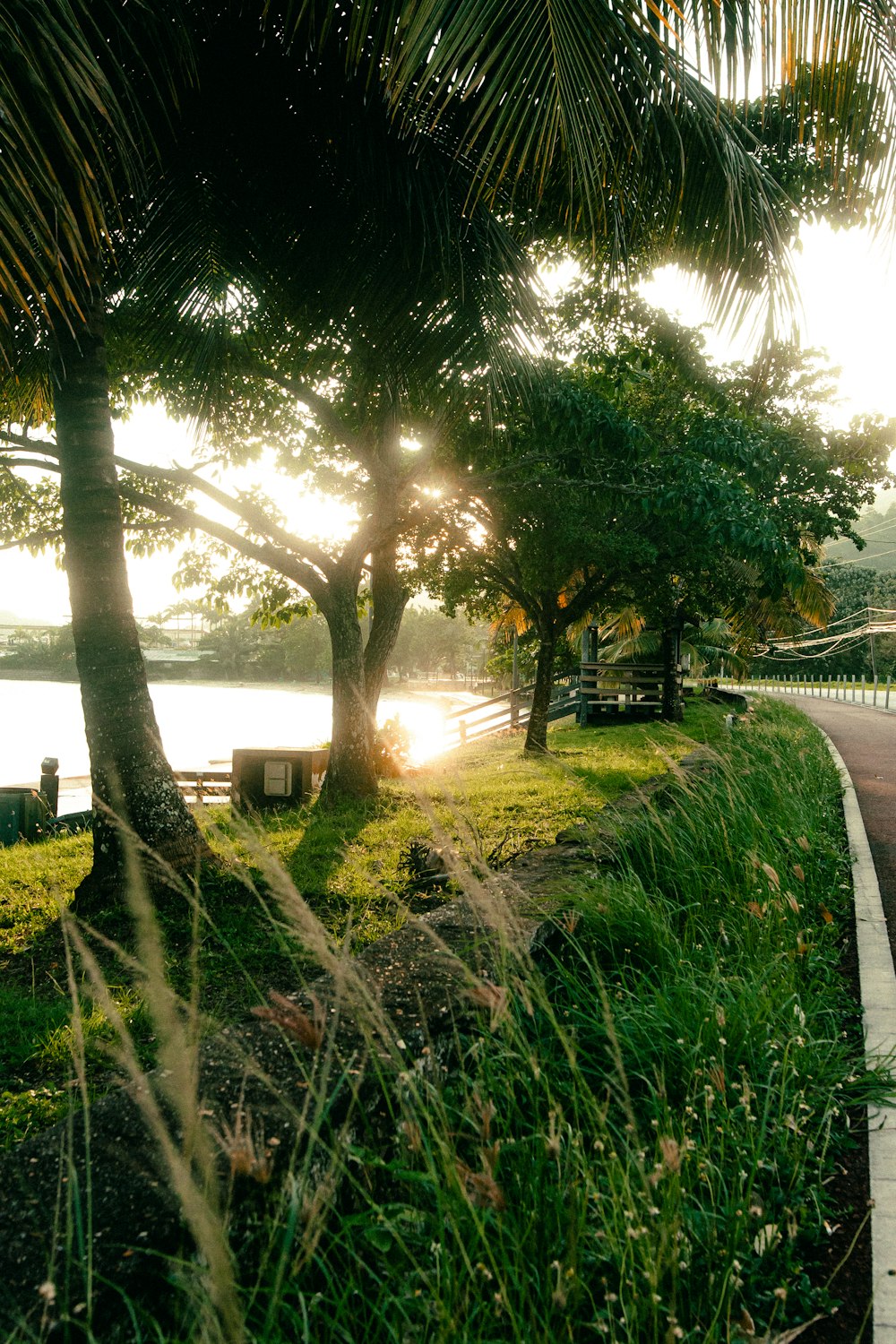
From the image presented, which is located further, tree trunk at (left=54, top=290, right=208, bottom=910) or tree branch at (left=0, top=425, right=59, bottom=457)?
tree branch at (left=0, top=425, right=59, bottom=457)

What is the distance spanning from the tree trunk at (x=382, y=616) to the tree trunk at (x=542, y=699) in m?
4.70

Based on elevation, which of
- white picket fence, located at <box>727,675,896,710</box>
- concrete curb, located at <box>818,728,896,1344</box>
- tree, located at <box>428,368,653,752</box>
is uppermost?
tree, located at <box>428,368,653,752</box>

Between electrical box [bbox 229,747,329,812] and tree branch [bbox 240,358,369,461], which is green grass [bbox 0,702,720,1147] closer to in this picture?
electrical box [bbox 229,747,329,812]

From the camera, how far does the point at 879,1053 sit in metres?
3.08

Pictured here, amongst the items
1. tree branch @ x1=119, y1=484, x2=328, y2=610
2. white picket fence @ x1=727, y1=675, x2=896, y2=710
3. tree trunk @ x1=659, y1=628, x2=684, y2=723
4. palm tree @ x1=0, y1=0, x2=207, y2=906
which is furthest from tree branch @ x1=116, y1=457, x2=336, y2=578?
white picket fence @ x1=727, y1=675, x2=896, y2=710

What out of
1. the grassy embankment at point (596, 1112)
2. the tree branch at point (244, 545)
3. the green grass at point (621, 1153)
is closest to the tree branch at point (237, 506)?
the tree branch at point (244, 545)

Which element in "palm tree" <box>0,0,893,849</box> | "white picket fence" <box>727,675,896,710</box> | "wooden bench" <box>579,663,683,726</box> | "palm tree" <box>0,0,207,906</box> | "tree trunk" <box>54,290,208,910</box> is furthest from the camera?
"white picket fence" <box>727,675,896,710</box>

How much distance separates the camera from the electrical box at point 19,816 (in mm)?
9094

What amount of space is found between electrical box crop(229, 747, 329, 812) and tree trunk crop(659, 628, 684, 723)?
505 inches

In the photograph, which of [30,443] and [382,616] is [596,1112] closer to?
[30,443]

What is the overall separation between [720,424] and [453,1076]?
8.97 m

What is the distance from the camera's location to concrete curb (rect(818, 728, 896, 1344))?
204 cm

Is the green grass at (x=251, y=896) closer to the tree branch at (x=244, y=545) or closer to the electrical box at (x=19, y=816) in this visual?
the electrical box at (x=19, y=816)

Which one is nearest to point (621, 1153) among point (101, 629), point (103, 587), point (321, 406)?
point (101, 629)
